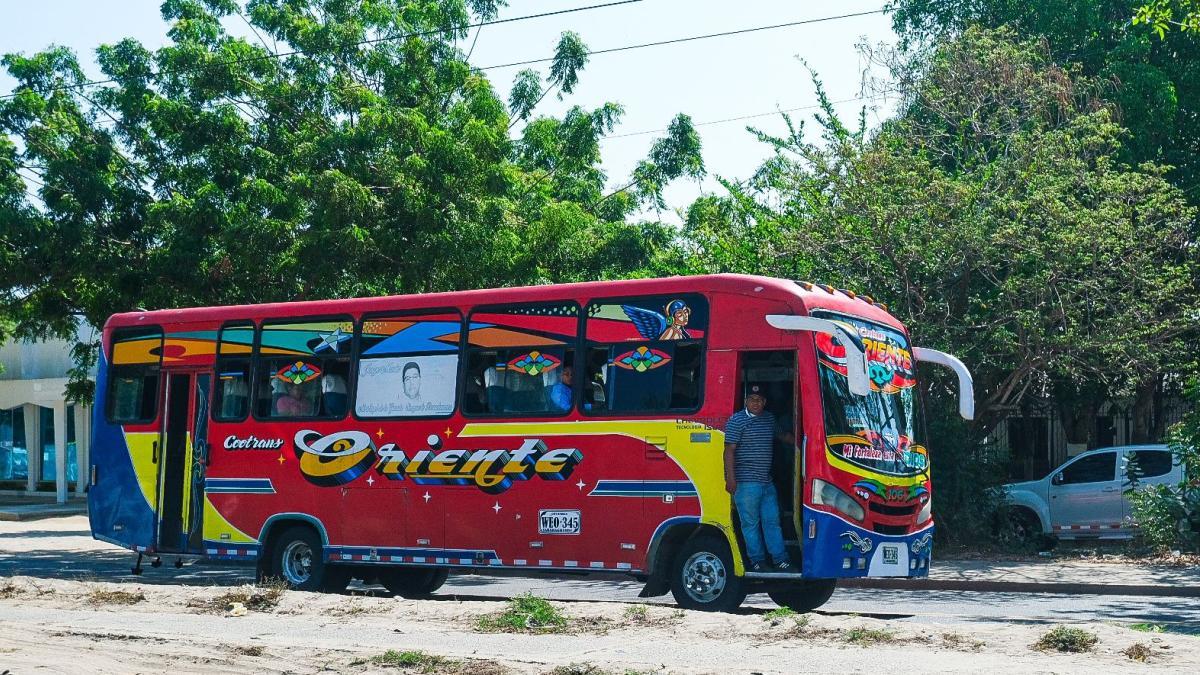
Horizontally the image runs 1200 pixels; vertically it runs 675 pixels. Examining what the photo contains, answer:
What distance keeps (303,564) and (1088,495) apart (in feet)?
40.7

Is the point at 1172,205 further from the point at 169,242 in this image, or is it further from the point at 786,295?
the point at 169,242

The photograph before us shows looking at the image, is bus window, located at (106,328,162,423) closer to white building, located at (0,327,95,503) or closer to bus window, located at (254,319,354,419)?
bus window, located at (254,319,354,419)

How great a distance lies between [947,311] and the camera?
68.9 ft

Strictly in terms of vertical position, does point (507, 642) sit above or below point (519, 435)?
below

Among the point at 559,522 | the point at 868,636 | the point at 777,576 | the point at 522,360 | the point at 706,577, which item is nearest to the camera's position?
the point at 868,636

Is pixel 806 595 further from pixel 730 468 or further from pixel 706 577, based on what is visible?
pixel 730 468

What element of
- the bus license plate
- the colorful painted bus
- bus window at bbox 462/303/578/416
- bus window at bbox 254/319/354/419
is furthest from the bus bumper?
bus window at bbox 254/319/354/419

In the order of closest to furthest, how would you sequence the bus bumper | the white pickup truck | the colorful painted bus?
the bus bumper, the colorful painted bus, the white pickup truck

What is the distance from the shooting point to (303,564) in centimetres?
1645

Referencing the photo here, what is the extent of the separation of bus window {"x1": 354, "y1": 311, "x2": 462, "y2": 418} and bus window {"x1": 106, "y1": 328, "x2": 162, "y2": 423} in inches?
130

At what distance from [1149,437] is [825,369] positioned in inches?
818

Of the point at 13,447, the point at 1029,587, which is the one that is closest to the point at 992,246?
the point at 1029,587

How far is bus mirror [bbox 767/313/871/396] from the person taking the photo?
12.4 m

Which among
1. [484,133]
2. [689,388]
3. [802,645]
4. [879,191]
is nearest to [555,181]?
[484,133]
